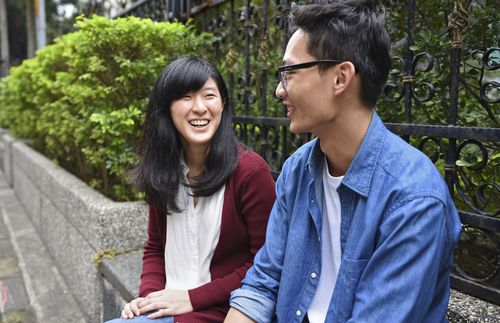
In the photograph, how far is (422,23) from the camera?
8.04 ft

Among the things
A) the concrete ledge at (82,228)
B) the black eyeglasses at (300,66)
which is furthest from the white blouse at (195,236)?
the concrete ledge at (82,228)

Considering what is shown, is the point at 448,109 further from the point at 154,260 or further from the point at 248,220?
the point at 154,260

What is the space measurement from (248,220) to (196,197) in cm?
25

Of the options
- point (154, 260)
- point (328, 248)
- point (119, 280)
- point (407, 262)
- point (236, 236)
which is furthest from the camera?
point (119, 280)

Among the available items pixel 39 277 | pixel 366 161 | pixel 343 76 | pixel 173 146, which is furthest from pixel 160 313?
pixel 39 277

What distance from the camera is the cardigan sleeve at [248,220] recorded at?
1.87 metres

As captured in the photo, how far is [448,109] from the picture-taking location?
2.15 meters

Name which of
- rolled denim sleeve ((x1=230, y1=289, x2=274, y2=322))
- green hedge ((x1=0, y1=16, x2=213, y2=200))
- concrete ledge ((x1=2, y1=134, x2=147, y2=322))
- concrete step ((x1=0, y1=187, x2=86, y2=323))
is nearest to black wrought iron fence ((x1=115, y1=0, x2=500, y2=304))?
green hedge ((x1=0, y1=16, x2=213, y2=200))

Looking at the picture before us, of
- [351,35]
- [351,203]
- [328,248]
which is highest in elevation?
[351,35]

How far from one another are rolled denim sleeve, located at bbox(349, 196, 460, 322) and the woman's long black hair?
89 centimetres

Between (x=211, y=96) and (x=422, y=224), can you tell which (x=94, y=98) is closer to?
(x=211, y=96)

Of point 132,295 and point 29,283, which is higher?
point 132,295

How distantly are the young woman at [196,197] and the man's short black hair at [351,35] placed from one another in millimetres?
751

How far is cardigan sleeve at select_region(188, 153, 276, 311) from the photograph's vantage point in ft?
6.14
